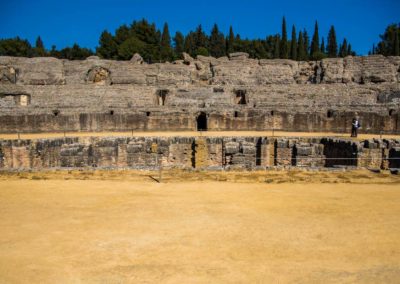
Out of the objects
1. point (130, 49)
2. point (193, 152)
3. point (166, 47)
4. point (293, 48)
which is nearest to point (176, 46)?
point (166, 47)

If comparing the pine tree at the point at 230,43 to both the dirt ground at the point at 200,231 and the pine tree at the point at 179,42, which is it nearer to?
the pine tree at the point at 179,42

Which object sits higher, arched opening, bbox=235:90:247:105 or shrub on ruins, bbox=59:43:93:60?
shrub on ruins, bbox=59:43:93:60

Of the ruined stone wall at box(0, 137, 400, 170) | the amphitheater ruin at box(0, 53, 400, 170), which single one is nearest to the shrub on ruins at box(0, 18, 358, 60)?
the amphitheater ruin at box(0, 53, 400, 170)

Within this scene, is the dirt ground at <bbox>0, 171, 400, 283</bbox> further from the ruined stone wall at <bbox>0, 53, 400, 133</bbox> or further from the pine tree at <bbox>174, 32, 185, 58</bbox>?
the pine tree at <bbox>174, 32, 185, 58</bbox>

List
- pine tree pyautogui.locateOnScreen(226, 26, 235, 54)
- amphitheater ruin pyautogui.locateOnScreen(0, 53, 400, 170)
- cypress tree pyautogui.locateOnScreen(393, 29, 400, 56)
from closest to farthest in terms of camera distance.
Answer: amphitheater ruin pyautogui.locateOnScreen(0, 53, 400, 170), cypress tree pyautogui.locateOnScreen(393, 29, 400, 56), pine tree pyautogui.locateOnScreen(226, 26, 235, 54)

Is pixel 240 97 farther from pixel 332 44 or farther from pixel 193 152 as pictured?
pixel 332 44

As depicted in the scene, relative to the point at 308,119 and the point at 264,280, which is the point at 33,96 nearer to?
the point at 308,119

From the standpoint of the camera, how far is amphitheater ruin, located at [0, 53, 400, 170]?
1383cm

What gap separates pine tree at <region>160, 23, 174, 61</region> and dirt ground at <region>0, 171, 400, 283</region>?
35182 mm

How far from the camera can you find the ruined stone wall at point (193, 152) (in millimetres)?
13109

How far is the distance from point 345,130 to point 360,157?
7.54 metres

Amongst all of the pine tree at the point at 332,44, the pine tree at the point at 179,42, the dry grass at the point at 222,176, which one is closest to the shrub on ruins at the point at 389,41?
the pine tree at the point at 332,44

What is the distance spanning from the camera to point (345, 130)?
19938mm

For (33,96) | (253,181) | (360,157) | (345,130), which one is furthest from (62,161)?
(345,130)
